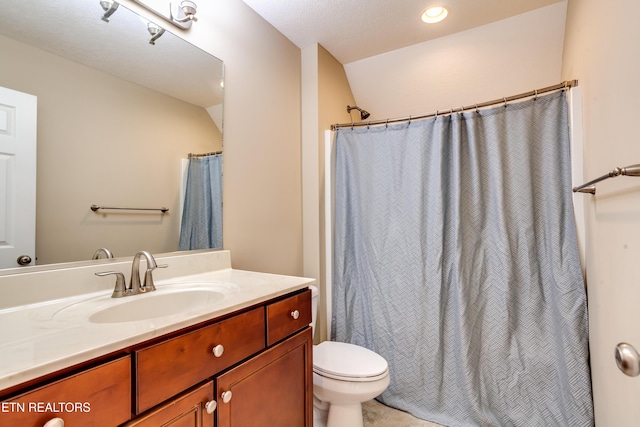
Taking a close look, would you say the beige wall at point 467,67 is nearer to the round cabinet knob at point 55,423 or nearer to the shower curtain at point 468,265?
the shower curtain at point 468,265

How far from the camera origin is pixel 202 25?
4.70ft

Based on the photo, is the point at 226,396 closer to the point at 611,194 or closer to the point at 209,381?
the point at 209,381

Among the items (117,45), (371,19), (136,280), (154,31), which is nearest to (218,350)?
(136,280)

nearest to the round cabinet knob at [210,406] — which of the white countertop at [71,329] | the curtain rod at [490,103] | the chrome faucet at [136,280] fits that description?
the white countertop at [71,329]

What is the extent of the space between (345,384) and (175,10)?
1.90 meters

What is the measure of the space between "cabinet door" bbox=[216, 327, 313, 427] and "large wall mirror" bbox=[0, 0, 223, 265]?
2.22 feet

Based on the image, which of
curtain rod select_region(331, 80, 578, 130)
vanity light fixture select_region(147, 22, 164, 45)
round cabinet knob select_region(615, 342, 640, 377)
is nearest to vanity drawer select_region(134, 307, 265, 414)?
round cabinet knob select_region(615, 342, 640, 377)

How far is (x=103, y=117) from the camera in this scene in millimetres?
1097

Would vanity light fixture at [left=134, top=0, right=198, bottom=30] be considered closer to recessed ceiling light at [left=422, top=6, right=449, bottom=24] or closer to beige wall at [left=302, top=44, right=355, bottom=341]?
beige wall at [left=302, top=44, right=355, bottom=341]

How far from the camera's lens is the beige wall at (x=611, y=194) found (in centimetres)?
78

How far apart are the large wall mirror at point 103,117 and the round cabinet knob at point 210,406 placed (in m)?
0.69

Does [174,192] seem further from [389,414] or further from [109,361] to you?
[389,414]

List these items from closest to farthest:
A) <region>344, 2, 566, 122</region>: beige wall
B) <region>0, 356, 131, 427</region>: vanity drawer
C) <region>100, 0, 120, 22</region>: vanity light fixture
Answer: <region>0, 356, 131, 427</region>: vanity drawer → <region>100, 0, 120, 22</region>: vanity light fixture → <region>344, 2, 566, 122</region>: beige wall

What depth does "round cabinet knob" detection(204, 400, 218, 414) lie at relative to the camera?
2.56 feet
